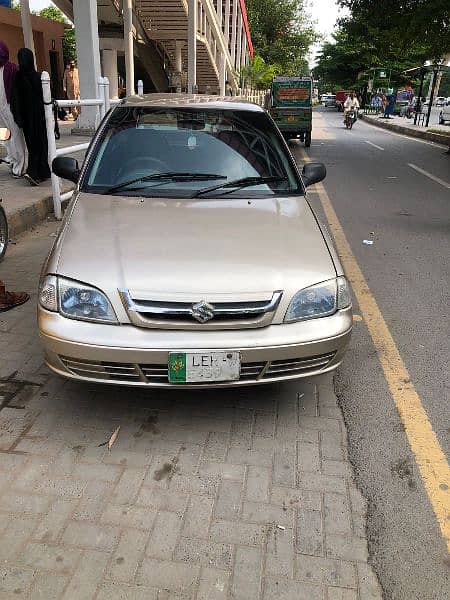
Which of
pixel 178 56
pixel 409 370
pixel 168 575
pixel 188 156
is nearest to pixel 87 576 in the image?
pixel 168 575

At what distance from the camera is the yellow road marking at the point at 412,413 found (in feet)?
8.26

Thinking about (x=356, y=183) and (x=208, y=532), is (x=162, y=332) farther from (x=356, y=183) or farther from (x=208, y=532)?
(x=356, y=183)

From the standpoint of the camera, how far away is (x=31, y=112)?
24.9ft

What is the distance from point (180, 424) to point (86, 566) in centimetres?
98

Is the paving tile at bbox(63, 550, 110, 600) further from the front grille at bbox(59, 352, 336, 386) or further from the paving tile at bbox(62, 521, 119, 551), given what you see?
the front grille at bbox(59, 352, 336, 386)

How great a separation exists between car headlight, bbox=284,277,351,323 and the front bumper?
0.04 meters

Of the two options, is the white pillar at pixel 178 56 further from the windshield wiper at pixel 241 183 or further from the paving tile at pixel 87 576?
the paving tile at pixel 87 576

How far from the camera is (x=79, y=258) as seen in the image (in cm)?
286

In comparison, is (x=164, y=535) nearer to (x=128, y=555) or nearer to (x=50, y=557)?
(x=128, y=555)

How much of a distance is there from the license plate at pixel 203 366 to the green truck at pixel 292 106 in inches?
623

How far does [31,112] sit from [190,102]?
13.9 feet

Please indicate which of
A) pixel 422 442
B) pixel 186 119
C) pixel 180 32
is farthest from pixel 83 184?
pixel 180 32

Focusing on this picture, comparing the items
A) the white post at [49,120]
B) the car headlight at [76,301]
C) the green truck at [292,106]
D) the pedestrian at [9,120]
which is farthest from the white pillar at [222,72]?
the car headlight at [76,301]

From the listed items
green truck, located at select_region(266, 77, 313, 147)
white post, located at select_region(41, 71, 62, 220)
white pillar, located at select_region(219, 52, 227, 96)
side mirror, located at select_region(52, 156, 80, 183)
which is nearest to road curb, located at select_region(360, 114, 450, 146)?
green truck, located at select_region(266, 77, 313, 147)
